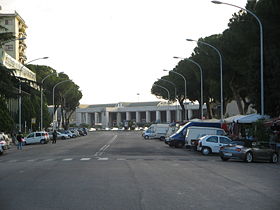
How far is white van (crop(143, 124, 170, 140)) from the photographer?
69.6 m

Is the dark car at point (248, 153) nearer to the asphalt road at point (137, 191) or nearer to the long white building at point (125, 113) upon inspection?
the asphalt road at point (137, 191)

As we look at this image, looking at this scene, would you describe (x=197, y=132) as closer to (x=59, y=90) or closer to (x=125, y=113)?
(x=59, y=90)

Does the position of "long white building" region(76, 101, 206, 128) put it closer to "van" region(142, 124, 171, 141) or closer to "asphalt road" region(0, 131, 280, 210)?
"van" region(142, 124, 171, 141)

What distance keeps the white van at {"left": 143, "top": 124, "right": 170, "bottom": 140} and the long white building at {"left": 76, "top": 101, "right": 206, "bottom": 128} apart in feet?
312

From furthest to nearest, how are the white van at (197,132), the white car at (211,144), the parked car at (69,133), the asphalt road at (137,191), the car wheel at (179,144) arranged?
1. the parked car at (69,133)
2. the car wheel at (179,144)
3. the white van at (197,132)
4. the white car at (211,144)
5. the asphalt road at (137,191)

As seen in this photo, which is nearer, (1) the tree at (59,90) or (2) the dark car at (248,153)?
(2) the dark car at (248,153)

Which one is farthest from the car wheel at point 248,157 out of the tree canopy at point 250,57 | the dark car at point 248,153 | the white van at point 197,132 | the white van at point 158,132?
the white van at point 158,132

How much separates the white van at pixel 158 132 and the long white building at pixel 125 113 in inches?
3747

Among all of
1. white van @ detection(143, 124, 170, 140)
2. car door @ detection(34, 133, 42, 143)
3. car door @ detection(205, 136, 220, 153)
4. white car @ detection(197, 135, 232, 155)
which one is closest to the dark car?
white car @ detection(197, 135, 232, 155)

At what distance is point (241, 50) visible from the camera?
52.3 meters

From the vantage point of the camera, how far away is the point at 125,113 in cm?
19325

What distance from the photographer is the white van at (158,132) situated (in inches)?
2741

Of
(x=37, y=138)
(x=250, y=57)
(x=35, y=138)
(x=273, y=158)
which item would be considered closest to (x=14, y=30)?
(x=37, y=138)

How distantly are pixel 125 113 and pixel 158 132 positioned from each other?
12251 cm
